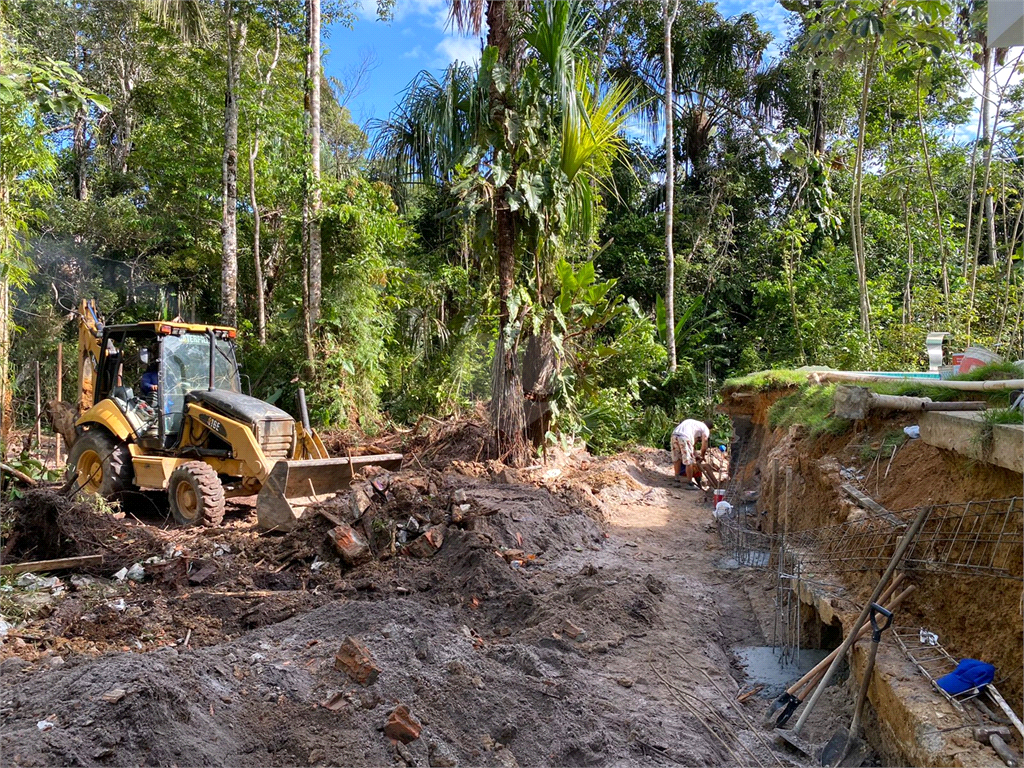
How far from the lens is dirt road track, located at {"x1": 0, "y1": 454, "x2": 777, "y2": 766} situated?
12.1 ft

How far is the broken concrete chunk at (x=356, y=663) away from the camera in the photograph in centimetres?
447

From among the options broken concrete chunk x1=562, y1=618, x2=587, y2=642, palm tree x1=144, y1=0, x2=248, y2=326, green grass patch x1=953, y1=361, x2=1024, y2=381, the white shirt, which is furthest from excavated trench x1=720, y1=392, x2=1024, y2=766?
palm tree x1=144, y1=0, x2=248, y2=326

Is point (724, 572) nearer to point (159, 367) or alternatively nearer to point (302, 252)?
point (159, 367)

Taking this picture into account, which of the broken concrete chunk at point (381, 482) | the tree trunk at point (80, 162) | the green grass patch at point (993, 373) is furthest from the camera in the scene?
the tree trunk at point (80, 162)

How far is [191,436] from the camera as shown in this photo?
9.76m

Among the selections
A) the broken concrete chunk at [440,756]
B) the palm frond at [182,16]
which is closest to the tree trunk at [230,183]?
the palm frond at [182,16]

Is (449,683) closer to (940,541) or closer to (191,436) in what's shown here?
(940,541)

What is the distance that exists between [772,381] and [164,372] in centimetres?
851

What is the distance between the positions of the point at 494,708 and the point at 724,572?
14.1ft

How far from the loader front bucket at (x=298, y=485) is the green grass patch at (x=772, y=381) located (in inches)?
223

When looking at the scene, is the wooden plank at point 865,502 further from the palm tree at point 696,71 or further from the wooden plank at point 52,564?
the palm tree at point 696,71

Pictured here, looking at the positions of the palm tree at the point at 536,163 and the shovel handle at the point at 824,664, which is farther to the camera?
the palm tree at the point at 536,163

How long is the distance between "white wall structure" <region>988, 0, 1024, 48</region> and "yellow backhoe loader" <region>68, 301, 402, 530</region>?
7.12 m

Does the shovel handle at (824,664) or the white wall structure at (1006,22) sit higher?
the white wall structure at (1006,22)
